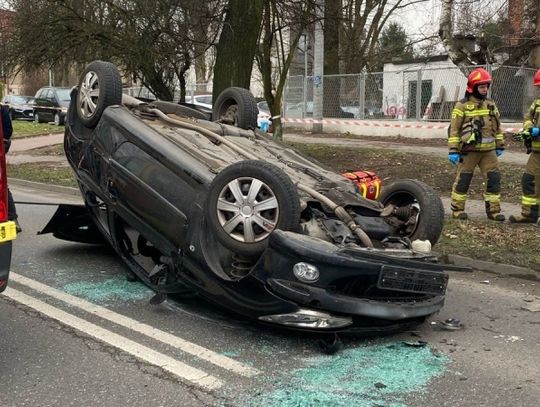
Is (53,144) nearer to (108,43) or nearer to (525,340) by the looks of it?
(108,43)

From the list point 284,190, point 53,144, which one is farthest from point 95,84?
point 53,144

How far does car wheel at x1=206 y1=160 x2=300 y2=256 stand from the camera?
12.4ft

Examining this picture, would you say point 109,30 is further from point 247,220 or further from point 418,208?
point 247,220

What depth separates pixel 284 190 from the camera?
12.4 feet

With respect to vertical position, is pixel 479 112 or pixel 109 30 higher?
pixel 109 30

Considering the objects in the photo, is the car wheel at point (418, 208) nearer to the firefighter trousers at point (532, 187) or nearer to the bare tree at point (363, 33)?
the firefighter trousers at point (532, 187)

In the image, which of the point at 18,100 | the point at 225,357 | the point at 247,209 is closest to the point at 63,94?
the point at 18,100

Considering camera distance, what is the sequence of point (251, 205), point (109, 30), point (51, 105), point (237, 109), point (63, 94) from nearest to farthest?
point (251, 205) < point (237, 109) < point (109, 30) < point (51, 105) < point (63, 94)

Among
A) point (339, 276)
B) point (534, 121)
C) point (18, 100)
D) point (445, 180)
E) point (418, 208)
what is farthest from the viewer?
point (18, 100)

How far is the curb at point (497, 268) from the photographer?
229 inches

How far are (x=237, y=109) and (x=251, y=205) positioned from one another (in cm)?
218

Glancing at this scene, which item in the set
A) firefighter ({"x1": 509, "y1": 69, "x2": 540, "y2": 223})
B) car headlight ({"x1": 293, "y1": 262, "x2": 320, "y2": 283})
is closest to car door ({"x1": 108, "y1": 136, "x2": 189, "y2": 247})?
car headlight ({"x1": 293, "y1": 262, "x2": 320, "y2": 283})

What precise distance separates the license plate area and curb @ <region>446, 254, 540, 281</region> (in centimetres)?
221

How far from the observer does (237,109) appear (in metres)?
5.84
